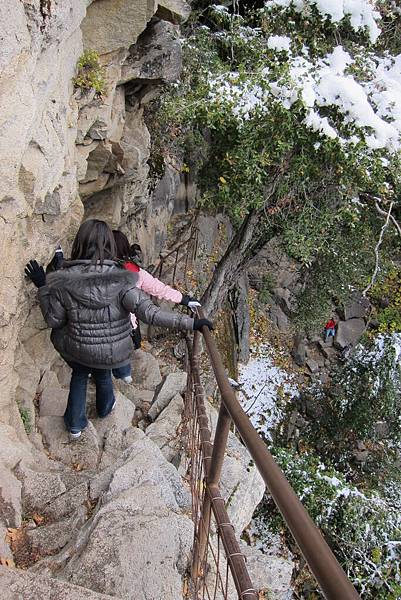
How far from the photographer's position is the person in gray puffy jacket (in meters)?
3.39

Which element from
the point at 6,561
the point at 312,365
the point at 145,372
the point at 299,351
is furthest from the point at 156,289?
the point at 312,365

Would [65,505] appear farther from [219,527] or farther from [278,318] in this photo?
[278,318]

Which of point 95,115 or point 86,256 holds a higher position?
point 95,115

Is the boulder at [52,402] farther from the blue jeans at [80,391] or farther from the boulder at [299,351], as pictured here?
the boulder at [299,351]

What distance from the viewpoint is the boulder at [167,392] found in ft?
17.6

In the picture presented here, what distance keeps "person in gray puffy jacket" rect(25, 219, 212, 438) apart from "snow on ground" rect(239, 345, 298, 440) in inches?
307

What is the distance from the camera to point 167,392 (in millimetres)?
5605

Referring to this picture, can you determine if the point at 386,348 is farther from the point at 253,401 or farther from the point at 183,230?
the point at 183,230

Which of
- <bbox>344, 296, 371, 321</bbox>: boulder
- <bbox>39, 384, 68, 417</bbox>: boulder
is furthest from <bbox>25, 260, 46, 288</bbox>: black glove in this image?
<bbox>344, 296, 371, 321</bbox>: boulder

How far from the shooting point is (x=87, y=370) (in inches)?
156

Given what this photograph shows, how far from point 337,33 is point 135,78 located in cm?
283

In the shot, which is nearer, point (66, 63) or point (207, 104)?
point (66, 63)

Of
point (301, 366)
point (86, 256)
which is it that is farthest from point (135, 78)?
point (301, 366)

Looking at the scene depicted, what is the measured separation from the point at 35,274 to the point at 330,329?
1192 centimetres
